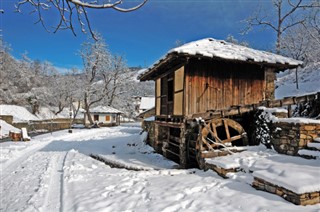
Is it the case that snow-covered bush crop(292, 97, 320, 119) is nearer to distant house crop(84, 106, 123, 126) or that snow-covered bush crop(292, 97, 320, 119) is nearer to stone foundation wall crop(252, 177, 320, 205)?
stone foundation wall crop(252, 177, 320, 205)

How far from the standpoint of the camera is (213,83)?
410 inches

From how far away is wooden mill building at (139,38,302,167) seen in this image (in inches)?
374

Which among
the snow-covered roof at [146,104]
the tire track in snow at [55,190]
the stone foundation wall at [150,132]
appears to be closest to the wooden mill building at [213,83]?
the stone foundation wall at [150,132]

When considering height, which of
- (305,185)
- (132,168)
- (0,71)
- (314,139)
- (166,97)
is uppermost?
(0,71)

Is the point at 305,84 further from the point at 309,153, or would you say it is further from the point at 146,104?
the point at 146,104

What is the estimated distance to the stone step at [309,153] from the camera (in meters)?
6.38

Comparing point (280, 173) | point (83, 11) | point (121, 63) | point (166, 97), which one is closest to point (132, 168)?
point (166, 97)

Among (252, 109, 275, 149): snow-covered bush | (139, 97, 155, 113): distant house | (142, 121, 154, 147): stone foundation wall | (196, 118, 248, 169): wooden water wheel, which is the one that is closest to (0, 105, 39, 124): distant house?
(139, 97, 155, 113): distant house

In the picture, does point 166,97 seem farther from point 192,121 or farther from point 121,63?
point 121,63

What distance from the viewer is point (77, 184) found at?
773cm

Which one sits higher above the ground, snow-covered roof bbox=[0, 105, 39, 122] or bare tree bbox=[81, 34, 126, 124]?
bare tree bbox=[81, 34, 126, 124]

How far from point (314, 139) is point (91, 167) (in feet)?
28.2

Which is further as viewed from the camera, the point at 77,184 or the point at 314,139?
the point at 77,184

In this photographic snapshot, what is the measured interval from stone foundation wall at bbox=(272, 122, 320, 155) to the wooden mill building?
1807mm
